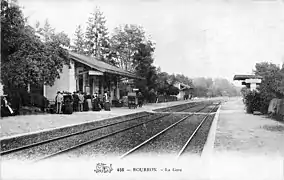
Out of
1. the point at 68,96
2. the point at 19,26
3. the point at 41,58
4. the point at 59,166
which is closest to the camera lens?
the point at 59,166

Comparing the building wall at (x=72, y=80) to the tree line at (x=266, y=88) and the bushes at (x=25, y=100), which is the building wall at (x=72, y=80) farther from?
the tree line at (x=266, y=88)

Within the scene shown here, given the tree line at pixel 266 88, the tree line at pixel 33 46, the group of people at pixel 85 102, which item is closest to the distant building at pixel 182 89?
the group of people at pixel 85 102

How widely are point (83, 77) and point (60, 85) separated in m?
3.18

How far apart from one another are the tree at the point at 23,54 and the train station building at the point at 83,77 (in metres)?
2.95

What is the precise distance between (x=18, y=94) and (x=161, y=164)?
27.2 ft

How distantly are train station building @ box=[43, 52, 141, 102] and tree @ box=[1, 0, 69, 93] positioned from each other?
2.95 meters

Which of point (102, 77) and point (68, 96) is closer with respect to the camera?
point (68, 96)

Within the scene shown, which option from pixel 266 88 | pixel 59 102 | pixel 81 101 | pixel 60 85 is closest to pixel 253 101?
pixel 266 88

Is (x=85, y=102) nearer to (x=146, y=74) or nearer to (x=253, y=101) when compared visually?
(x=253, y=101)

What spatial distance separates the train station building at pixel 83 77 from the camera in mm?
16834

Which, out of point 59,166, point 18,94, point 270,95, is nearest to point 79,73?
point 18,94

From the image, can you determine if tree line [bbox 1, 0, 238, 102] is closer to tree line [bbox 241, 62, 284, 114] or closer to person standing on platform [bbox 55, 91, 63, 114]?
person standing on platform [bbox 55, 91, 63, 114]

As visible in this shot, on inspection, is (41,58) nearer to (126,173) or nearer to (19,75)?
(19,75)

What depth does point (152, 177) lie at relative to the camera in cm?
394
